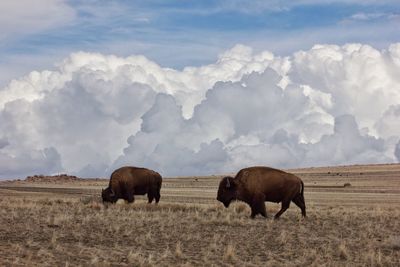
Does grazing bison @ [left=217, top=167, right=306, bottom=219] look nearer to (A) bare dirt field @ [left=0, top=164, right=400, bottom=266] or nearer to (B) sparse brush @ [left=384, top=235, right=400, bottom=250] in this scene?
(A) bare dirt field @ [left=0, top=164, right=400, bottom=266]

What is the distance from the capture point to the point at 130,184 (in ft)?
113

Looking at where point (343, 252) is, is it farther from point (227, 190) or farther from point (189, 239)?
point (227, 190)

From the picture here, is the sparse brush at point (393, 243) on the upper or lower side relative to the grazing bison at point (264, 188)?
lower

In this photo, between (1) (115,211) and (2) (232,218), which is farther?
(1) (115,211)

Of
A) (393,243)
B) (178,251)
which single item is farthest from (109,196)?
Answer: (393,243)

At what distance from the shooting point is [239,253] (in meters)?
17.0

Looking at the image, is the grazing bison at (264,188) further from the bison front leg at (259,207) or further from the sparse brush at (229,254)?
the sparse brush at (229,254)

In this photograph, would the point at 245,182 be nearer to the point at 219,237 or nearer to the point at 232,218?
the point at 232,218

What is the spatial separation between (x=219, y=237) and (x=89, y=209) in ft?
34.5

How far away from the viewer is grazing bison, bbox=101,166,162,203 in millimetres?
33750

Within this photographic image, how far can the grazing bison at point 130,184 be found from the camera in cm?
3375

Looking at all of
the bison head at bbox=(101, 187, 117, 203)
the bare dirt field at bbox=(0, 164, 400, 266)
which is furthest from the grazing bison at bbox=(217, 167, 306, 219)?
the bison head at bbox=(101, 187, 117, 203)

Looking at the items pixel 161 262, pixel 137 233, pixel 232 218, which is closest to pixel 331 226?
pixel 232 218

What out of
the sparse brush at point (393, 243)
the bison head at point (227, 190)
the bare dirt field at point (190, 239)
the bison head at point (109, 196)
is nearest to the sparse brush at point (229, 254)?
the bare dirt field at point (190, 239)
